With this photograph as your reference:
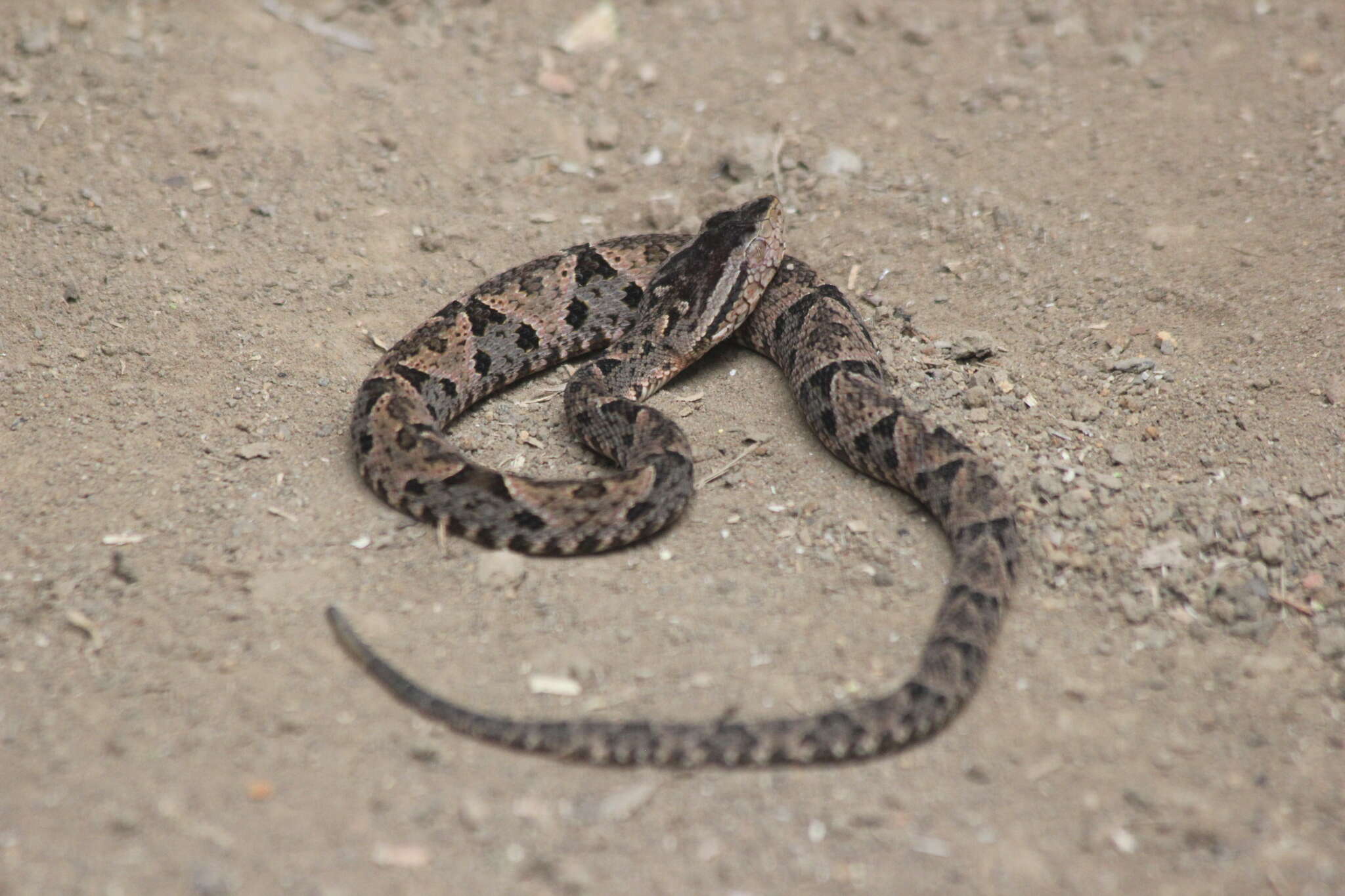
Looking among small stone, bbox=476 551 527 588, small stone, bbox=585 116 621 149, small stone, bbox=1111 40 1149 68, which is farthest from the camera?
small stone, bbox=1111 40 1149 68

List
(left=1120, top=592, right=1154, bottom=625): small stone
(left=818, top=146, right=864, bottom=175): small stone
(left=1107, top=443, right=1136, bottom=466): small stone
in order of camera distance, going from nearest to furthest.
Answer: (left=1120, top=592, right=1154, bottom=625): small stone < (left=1107, top=443, right=1136, bottom=466): small stone < (left=818, top=146, right=864, bottom=175): small stone

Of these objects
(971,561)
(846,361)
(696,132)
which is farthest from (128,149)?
(971,561)

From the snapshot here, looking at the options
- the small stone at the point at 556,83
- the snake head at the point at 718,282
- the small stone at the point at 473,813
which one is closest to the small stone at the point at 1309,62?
the snake head at the point at 718,282

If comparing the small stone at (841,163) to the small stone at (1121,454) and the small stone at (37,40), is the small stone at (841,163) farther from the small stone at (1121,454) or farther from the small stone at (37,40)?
the small stone at (37,40)

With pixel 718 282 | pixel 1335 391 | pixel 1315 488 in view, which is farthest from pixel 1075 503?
pixel 718 282

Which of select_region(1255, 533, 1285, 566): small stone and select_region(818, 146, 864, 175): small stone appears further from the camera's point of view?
select_region(818, 146, 864, 175): small stone

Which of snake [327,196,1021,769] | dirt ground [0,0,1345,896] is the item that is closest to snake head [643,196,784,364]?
snake [327,196,1021,769]

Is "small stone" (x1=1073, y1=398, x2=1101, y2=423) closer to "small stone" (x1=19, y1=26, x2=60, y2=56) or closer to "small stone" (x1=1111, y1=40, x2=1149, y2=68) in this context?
"small stone" (x1=1111, y1=40, x2=1149, y2=68)

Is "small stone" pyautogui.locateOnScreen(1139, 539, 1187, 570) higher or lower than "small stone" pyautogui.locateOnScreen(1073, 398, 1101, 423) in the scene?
lower
